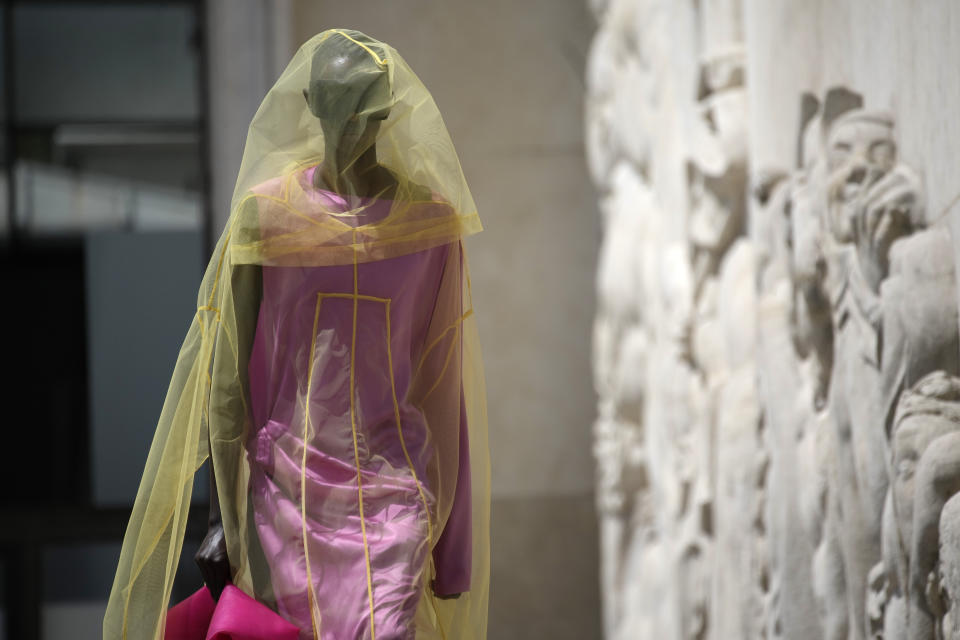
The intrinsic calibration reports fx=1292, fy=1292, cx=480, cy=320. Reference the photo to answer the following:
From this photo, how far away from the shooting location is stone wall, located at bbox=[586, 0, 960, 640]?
2.92m

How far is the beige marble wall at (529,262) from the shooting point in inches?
322

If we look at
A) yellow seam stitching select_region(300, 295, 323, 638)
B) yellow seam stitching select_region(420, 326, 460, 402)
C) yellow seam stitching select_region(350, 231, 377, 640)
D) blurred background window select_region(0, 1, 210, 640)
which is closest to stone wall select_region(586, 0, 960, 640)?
yellow seam stitching select_region(420, 326, 460, 402)

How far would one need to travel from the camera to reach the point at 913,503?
2895mm

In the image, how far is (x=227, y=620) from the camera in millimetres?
2420

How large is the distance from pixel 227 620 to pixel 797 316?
204 cm

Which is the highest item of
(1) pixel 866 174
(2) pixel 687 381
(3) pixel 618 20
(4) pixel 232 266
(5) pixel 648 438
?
(3) pixel 618 20

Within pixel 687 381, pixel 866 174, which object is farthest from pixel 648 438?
pixel 866 174

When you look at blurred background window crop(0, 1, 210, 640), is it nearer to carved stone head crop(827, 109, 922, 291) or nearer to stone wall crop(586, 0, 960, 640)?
stone wall crop(586, 0, 960, 640)

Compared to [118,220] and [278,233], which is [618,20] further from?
[278,233]

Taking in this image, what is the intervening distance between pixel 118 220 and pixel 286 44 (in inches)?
60.9

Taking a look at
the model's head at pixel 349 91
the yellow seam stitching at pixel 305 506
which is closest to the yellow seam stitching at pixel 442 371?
the yellow seam stitching at pixel 305 506

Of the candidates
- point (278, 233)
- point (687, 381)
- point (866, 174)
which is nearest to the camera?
point (278, 233)

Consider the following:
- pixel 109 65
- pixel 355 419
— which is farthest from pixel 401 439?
pixel 109 65

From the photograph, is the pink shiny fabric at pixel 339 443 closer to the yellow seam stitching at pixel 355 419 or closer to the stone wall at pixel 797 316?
the yellow seam stitching at pixel 355 419
